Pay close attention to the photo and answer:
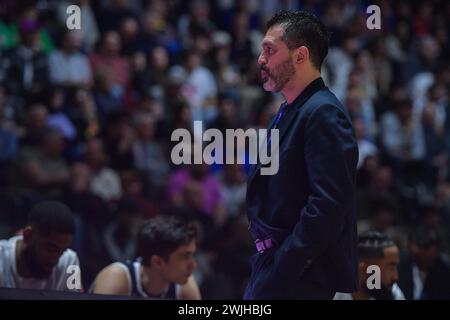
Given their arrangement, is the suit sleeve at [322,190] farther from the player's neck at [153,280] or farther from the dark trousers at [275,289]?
the player's neck at [153,280]

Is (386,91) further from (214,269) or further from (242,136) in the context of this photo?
(242,136)

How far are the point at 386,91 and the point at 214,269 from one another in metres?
2.86

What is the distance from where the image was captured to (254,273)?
10.7ft

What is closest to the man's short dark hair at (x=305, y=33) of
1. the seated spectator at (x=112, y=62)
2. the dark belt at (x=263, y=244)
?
the dark belt at (x=263, y=244)

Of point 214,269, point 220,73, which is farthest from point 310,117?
point 220,73

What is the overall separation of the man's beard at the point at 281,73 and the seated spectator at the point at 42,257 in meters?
1.20

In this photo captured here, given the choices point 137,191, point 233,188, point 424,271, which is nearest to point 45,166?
point 137,191

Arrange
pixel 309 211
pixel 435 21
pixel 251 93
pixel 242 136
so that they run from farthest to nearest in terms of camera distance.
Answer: pixel 435 21
pixel 251 93
pixel 242 136
pixel 309 211

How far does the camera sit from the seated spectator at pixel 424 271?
439 centimetres

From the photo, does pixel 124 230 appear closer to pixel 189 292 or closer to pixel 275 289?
pixel 189 292

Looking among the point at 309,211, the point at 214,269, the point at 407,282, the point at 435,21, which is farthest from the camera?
the point at 435,21

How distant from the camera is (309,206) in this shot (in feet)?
9.85

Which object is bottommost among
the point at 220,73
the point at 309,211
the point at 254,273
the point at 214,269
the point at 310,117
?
the point at 214,269

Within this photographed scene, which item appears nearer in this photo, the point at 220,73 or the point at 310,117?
the point at 310,117
